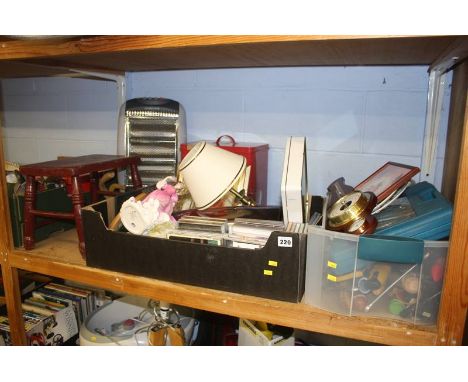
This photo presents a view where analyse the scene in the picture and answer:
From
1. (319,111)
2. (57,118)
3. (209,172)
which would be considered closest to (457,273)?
(209,172)

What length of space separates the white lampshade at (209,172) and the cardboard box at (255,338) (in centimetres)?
37

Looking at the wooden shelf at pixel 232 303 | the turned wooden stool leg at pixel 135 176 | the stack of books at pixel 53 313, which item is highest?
the turned wooden stool leg at pixel 135 176

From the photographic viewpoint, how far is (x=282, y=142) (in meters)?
1.15

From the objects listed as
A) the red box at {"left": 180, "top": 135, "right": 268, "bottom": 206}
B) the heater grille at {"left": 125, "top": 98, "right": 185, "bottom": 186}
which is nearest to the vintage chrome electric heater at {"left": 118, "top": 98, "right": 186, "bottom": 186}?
the heater grille at {"left": 125, "top": 98, "right": 185, "bottom": 186}

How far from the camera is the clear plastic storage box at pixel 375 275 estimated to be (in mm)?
616

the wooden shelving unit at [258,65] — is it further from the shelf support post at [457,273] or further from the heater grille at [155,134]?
the heater grille at [155,134]

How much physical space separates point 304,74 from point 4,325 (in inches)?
50.0

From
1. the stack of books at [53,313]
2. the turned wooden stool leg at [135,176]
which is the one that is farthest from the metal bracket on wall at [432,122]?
the stack of books at [53,313]

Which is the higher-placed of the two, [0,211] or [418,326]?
[0,211]

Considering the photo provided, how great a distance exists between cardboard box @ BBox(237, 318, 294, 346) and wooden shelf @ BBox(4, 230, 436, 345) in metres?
0.24

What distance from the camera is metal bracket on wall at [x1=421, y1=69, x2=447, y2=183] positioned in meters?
0.96

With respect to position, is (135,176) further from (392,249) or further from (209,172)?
(392,249)
